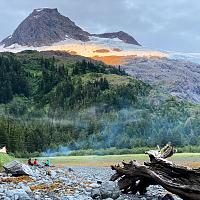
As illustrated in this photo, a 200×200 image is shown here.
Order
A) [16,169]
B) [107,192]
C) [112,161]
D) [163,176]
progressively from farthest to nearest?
[112,161] → [16,169] → [107,192] → [163,176]

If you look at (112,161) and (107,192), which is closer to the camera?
(107,192)

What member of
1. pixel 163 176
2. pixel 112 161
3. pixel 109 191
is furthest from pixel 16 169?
pixel 112 161

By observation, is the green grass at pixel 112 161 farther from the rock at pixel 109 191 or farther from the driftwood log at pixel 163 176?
the rock at pixel 109 191

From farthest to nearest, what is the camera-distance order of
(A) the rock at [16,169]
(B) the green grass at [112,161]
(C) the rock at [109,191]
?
1. (B) the green grass at [112,161]
2. (A) the rock at [16,169]
3. (C) the rock at [109,191]

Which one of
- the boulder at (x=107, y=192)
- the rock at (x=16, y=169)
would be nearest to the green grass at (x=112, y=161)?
the rock at (x=16, y=169)

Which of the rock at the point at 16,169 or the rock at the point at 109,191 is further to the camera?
the rock at the point at 16,169

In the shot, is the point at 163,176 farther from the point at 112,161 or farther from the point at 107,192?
Result: the point at 112,161

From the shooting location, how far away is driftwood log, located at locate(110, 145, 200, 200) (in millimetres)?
17953

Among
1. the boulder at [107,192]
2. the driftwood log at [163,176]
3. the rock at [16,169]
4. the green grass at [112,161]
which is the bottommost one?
the green grass at [112,161]

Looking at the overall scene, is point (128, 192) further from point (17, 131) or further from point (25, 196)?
point (17, 131)

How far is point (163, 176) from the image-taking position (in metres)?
20.3

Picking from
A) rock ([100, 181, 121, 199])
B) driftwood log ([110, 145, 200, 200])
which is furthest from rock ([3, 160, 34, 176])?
rock ([100, 181, 121, 199])

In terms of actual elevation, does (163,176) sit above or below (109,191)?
above

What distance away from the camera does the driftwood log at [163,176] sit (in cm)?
1795
